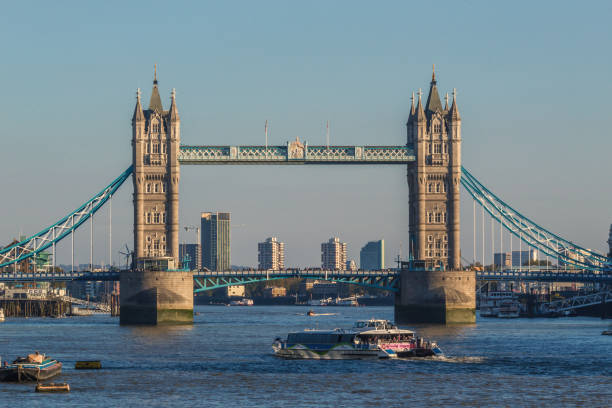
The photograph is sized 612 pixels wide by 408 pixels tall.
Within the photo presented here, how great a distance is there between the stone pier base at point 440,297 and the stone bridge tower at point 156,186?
33403mm

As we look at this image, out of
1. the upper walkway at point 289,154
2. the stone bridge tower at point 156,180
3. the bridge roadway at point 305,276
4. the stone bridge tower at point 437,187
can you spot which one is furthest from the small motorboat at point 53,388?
the stone bridge tower at point 437,187

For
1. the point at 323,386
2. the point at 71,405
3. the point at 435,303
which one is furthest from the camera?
the point at 435,303

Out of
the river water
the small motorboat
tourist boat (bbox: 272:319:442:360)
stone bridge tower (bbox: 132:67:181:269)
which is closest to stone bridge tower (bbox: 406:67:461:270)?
stone bridge tower (bbox: 132:67:181:269)

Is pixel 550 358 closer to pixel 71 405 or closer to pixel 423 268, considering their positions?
pixel 71 405

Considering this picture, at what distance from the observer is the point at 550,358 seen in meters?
113

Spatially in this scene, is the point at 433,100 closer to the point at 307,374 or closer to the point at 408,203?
the point at 408,203

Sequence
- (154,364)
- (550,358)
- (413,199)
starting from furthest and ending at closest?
(413,199) < (550,358) < (154,364)

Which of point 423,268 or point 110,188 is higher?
point 110,188

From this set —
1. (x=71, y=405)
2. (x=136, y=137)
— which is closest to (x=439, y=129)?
(x=136, y=137)

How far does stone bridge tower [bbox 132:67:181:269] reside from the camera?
180 meters

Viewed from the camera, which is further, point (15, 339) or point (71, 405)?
point (15, 339)

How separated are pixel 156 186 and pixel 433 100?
42.6 m

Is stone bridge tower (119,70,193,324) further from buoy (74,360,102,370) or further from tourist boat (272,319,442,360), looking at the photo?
buoy (74,360,102,370)

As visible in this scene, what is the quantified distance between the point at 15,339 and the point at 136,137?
46019 millimetres
